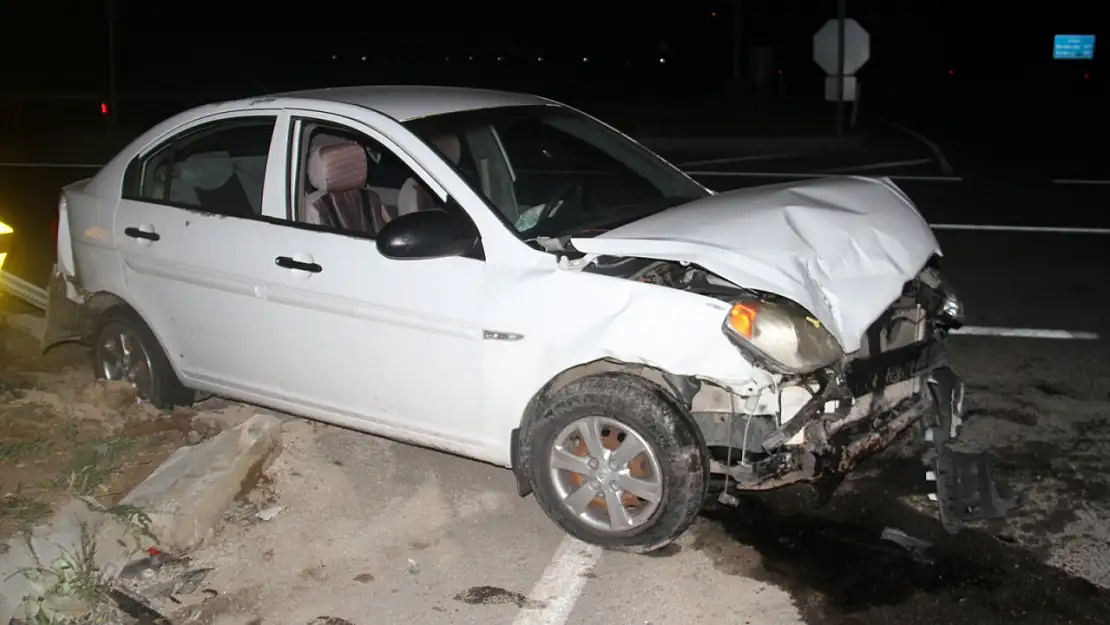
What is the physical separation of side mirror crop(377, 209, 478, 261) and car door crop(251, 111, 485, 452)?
8cm

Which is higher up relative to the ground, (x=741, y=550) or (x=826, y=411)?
(x=826, y=411)

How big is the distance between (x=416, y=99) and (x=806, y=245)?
200 cm

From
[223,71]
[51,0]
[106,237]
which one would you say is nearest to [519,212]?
[106,237]

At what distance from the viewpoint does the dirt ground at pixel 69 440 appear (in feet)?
16.7

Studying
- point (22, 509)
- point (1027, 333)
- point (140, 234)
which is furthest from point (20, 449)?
point (1027, 333)

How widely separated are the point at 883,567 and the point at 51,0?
4978 centimetres

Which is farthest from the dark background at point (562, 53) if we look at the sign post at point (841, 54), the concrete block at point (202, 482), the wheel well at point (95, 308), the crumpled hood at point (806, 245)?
the concrete block at point (202, 482)

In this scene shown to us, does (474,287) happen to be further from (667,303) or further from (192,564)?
(192,564)

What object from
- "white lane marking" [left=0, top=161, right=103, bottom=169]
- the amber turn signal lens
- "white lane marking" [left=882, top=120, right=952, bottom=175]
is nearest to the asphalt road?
the amber turn signal lens

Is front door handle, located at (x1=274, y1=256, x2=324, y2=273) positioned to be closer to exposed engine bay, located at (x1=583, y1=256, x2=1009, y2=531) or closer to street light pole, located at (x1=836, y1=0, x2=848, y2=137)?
exposed engine bay, located at (x1=583, y1=256, x2=1009, y2=531)

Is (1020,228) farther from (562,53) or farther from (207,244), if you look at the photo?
(562,53)

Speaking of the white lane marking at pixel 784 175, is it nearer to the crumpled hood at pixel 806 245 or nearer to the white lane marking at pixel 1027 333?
the white lane marking at pixel 1027 333

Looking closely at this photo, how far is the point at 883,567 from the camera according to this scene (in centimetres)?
453

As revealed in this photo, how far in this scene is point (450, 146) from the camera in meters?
5.38
